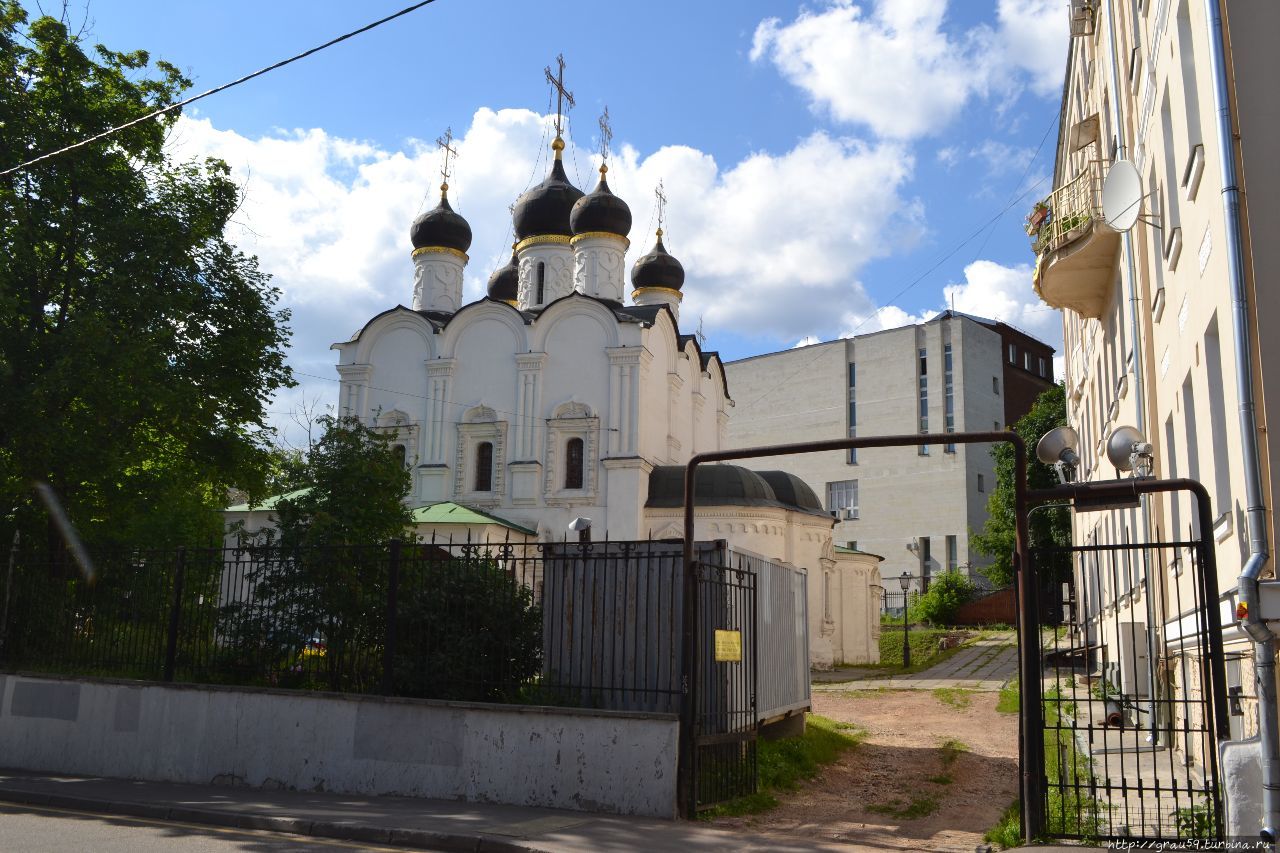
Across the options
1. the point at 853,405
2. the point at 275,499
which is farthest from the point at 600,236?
the point at 853,405

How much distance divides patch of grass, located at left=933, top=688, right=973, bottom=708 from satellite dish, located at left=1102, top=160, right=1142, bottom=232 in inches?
449

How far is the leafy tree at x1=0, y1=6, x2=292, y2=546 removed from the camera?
53.5ft

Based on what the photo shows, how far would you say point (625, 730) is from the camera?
10250mm

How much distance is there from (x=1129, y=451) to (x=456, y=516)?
25019 millimetres

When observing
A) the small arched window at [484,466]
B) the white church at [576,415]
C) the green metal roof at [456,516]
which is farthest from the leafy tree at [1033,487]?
the small arched window at [484,466]

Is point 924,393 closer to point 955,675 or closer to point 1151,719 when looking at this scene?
point 955,675

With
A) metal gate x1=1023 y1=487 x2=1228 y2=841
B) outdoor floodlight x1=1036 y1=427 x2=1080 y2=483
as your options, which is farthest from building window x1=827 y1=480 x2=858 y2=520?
outdoor floodlight x1=1036 y1=427 x2=1080 y2=483

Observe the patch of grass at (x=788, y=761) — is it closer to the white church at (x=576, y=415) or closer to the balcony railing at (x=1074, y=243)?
the balcony railing at (x=1074, y=243)

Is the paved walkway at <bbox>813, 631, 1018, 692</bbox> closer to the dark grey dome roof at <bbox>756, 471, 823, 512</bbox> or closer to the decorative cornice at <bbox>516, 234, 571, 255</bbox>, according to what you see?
the dark grey dome roof at <bbox>756, 471, 823, 512</bbox>

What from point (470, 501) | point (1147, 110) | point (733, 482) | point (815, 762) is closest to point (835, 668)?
point (733, 482)

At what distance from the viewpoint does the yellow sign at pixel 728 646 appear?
10531 millimetres

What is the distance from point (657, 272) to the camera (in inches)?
1693

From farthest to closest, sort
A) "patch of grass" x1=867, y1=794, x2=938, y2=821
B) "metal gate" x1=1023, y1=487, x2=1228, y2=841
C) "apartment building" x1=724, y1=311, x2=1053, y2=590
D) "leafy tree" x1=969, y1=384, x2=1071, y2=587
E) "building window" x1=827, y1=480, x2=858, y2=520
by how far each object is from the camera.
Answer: "building window" x1=827, y1=480, x2=858, y2=520 < "apartment building" x1=724, y1=311, x2=1053, y2=590 < "leafy tree" x1=969, y1=384, x2=1071, y2=587 < "patch of grass" x1=867, y1=794, x2=938, y2=821 < "metal gate" x1=1023, y1=487, x2=1228, y2=841

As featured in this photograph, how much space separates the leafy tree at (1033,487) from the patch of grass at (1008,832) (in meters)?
31.4
